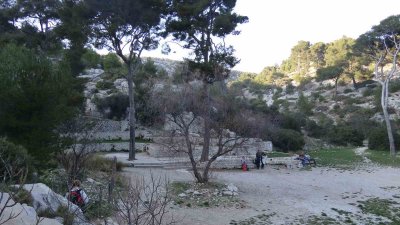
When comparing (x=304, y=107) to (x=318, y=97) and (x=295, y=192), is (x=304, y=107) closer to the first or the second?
(x=318, y=97)

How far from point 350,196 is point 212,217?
239 inches

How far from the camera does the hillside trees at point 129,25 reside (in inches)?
923

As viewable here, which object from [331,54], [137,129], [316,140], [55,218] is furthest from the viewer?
[331,54]

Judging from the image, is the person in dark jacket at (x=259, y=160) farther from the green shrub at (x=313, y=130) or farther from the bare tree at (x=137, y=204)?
the green shrub at (x=313, y=130)

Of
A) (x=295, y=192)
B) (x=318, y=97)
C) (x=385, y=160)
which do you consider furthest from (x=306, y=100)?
(x=295, y=192)

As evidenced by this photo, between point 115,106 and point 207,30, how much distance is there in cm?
1622

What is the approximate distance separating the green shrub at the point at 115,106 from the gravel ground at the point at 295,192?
16.8m

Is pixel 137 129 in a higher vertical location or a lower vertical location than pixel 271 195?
higher

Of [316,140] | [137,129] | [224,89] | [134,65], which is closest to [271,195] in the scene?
[224,89]

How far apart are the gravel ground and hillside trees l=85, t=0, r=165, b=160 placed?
23.8 ft

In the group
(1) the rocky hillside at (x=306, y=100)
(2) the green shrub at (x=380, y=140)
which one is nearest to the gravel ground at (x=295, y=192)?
(1) the rocky hillside at (x=306, y=100)

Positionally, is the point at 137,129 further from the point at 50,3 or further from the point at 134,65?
the point at 50,3

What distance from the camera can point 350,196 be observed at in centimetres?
1455

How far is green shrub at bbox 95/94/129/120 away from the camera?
36344 mm
